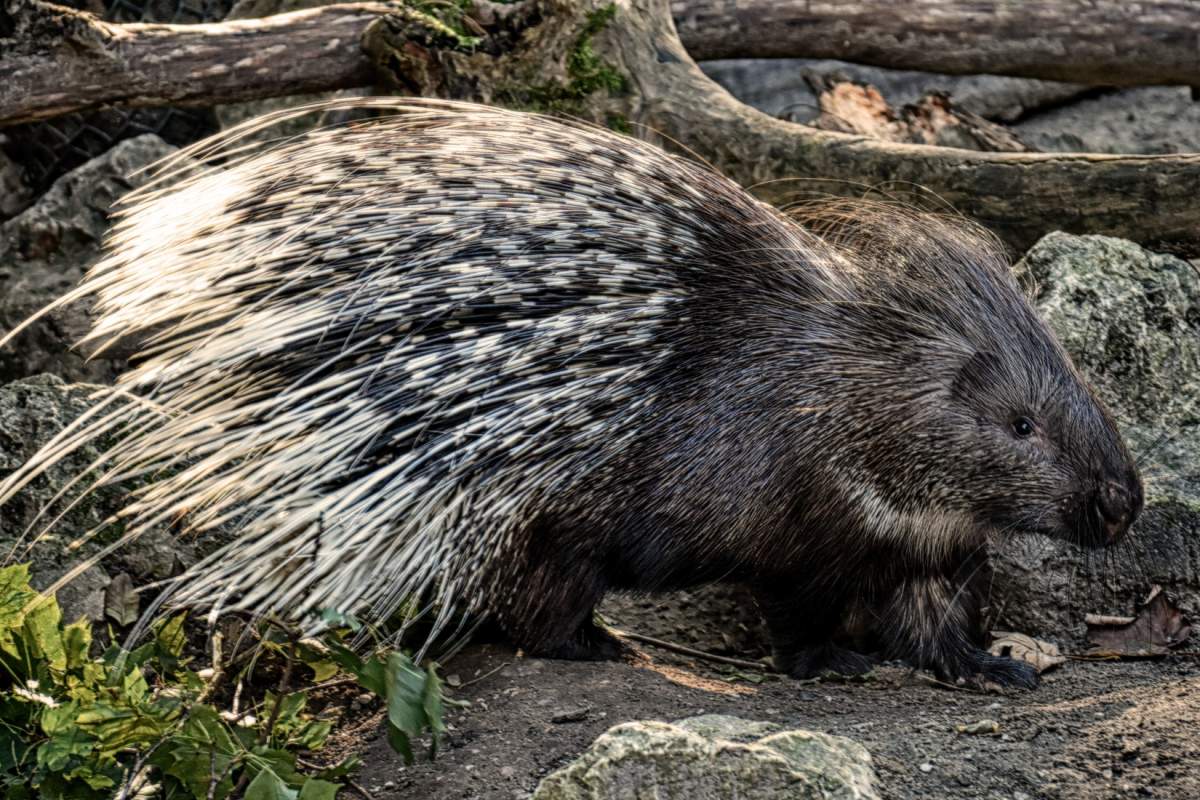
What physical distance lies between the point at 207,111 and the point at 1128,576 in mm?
4607

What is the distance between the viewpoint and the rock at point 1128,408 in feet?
11.3

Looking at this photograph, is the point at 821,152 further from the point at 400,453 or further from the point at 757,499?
the point at 400,453

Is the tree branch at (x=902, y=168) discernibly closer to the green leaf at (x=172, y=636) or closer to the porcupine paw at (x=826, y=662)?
the porcupine paw at (x=826, y=662)

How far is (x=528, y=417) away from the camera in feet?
9.11

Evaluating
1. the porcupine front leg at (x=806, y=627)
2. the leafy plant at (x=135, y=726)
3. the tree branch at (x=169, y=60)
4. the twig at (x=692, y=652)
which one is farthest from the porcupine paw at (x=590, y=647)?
the tree branch at (x=169, y=60)

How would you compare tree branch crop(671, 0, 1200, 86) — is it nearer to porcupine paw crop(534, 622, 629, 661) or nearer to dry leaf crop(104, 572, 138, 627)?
porcupine paw crop(534, 622, 629, 661)

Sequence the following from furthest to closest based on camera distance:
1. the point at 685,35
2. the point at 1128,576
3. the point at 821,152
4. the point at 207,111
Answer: the point at 207,111 < the point at 685,35 < the point at 821,152 < the point at 1128,576

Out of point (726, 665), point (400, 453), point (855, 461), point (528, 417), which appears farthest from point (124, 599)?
point (855, 461)

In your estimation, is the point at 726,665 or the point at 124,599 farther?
the point at 726,665

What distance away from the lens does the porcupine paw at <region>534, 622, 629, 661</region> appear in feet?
9.89

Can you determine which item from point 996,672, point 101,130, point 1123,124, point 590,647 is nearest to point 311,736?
point 590,647

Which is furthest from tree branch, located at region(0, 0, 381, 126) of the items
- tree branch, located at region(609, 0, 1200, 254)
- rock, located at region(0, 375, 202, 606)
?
rock, located at region(0, 375, 202, 606)

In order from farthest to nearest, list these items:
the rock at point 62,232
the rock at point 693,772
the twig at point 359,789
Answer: the rock at point 62,232 → the twig at point 359,789 → the rock at point 693,772

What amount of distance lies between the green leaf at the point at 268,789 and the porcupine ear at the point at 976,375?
159 centimetres
